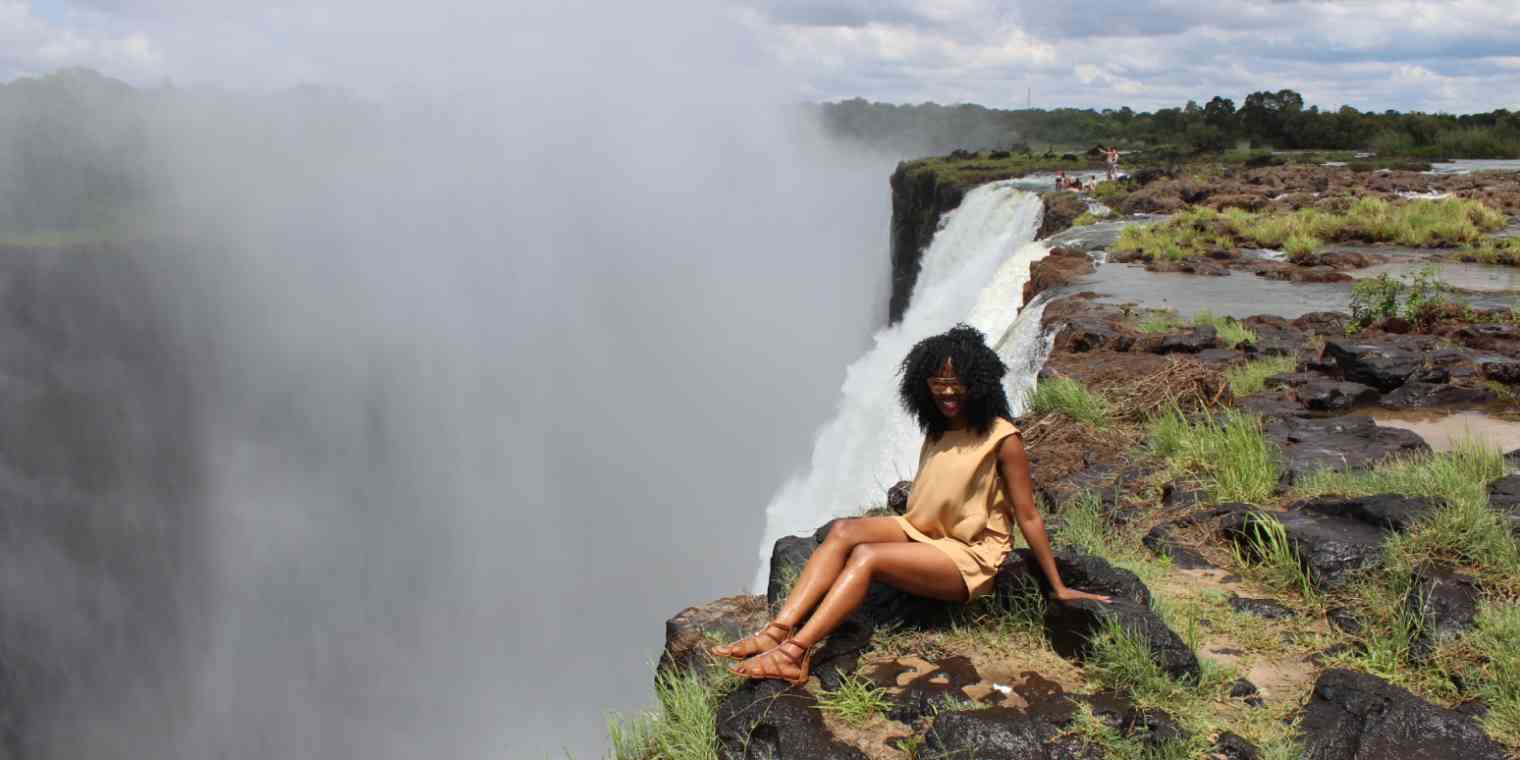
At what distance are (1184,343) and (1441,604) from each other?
5.05m

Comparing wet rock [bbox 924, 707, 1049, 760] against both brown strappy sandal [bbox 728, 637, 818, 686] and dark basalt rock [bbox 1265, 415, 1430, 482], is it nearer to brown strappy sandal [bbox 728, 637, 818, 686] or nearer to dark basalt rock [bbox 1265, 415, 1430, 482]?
brown strappy sandal [bbox 728, 637, 818, 686]

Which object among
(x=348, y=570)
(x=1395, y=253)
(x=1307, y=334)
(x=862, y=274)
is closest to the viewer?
(x=1307, y=334)

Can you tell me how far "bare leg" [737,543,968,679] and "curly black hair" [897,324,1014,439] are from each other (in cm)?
50

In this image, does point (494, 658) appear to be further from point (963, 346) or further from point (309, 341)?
point (309, 341)

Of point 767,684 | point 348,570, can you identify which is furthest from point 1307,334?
point 348,570

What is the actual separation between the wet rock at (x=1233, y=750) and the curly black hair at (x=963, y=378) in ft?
4.02

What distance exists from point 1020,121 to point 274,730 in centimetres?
7721

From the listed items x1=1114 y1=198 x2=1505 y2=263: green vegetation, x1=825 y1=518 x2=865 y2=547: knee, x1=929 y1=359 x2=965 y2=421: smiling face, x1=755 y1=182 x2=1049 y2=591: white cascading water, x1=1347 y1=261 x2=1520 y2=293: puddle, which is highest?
x1=1114 y1=198 x2=1505 y2=263: green vegetation

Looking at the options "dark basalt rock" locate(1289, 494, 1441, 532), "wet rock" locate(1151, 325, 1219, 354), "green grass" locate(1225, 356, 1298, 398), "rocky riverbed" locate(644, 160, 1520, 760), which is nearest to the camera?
"rocky riverbed" locate(644, 160, 1520, 760)

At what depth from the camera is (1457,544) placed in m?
4.18

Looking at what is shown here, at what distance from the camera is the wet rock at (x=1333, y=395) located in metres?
7.05

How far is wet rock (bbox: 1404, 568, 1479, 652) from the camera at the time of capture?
370 centimetres

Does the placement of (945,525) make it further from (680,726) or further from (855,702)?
(680,726)

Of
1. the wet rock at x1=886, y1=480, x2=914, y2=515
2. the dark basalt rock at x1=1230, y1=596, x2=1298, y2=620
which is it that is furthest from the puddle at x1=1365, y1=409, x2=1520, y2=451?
the wet rock at x1=886, y1=480, x2=914, y2=515
